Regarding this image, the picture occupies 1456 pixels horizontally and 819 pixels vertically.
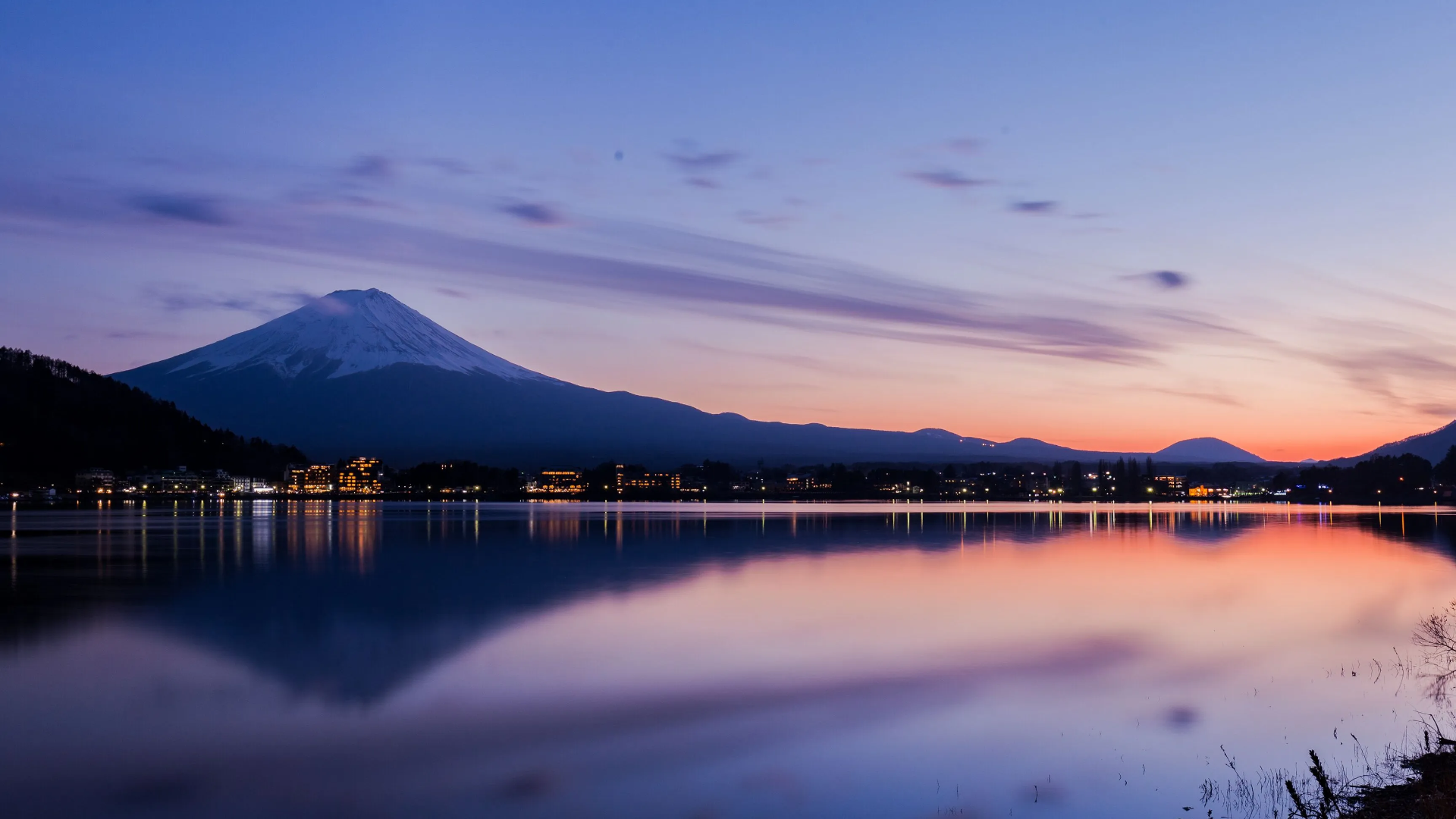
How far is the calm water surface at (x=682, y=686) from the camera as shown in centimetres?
947

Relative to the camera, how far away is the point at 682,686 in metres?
14.2

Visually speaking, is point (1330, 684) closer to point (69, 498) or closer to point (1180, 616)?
point (1180, 616)

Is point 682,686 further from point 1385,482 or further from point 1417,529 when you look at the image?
point 1385,482

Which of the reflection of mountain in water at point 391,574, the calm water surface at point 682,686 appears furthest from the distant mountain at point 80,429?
the calm water surface at point 682,686

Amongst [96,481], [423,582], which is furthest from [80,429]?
[423,582]

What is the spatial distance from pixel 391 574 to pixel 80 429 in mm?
144434

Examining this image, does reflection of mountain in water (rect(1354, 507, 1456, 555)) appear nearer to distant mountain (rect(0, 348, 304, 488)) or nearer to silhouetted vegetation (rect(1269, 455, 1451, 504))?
silhouetted vegetation (rect(1269, 455, 1451, 504))

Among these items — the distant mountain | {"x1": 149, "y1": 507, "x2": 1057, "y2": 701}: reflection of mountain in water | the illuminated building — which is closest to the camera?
{"x1": 149, "y1": 507, "x2": 1057, "y2": 701}: reflection of mountain in water

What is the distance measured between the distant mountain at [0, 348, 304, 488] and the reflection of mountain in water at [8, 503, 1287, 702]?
92.2 metres

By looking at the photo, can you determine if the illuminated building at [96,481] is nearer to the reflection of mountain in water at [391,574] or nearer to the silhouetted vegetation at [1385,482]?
the reflection of mountain in water at [391,574]

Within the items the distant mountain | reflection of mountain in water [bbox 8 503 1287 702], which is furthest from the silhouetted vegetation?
the distant mountain

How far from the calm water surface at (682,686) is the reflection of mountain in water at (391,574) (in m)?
0.17

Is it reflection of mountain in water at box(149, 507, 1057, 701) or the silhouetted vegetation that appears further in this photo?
the silhouetted vegetation

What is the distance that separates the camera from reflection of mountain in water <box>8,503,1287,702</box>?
16.9 meters
